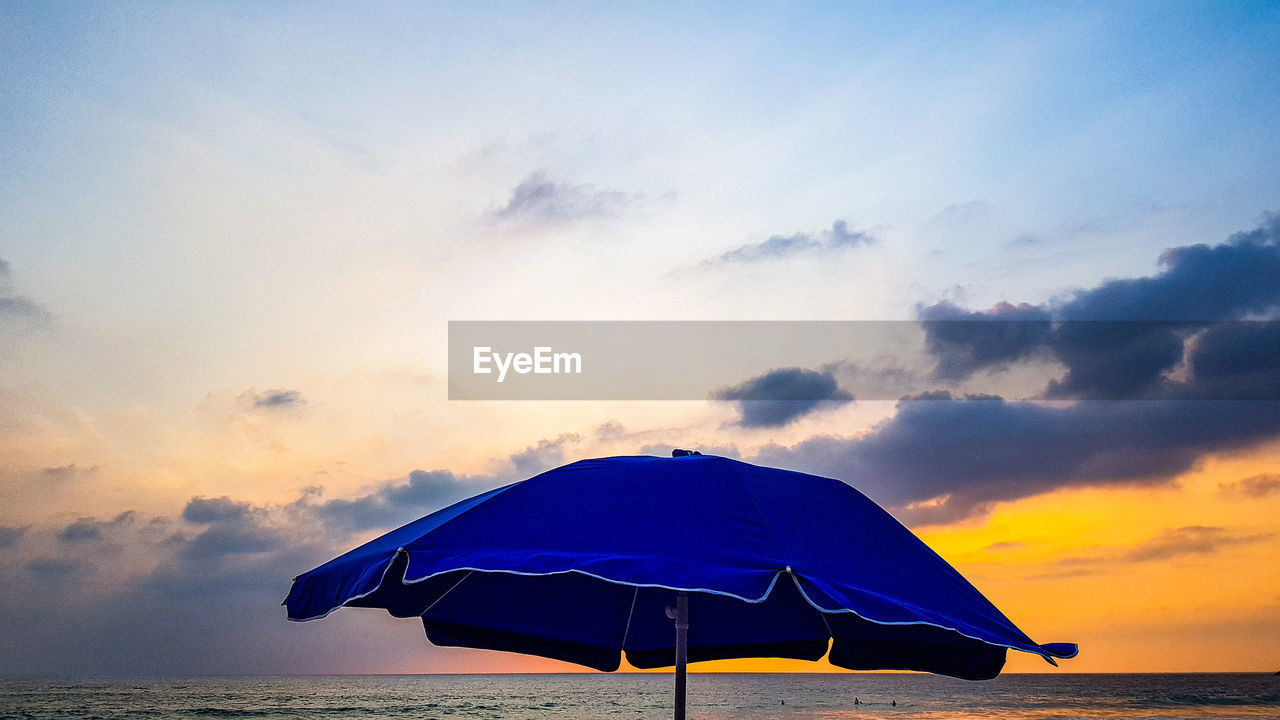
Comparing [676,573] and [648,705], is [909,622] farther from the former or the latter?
[648,705]

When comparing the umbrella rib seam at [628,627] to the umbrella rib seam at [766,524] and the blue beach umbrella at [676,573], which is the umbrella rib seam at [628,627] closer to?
the blue beach umbrella at [676,573]

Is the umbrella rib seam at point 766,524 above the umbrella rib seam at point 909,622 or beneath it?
above

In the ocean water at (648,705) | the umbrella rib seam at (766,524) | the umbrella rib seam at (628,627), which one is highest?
the umbrella rib seam at (766,524)

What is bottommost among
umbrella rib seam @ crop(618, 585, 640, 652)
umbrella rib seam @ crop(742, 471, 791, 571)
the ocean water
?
the ocean water

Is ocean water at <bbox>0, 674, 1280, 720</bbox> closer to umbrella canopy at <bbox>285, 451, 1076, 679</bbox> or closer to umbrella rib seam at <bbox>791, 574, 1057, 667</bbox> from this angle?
umbrella canopy at <bbox>285, 451, 1076, 679</bbox>

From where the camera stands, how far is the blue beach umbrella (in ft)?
9.80

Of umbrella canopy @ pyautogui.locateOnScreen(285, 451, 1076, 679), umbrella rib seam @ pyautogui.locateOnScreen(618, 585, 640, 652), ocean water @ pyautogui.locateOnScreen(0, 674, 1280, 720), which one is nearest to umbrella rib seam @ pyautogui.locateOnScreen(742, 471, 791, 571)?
umbrella canopy @ pyautogui.locateOnScreen(285, 451, 1076, 679)

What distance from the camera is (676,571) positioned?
2.90 meters

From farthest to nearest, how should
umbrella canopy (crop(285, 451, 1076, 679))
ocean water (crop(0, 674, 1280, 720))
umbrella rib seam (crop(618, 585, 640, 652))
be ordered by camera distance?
1. ocean water (crop(0, 674, 1280, 720))
2. umbrella rib seam (crop(618, 585, 640, 652))
3. umbrella canopy (crop(285, 451, 1076, 679))

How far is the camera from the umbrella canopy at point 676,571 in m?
2.98

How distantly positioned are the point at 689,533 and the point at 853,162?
41.1 feet

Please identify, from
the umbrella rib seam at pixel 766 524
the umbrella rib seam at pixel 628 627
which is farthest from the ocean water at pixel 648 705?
the umbrella rib seam at pixel 766 524

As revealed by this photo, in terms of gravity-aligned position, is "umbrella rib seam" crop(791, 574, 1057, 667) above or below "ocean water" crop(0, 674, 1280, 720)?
above

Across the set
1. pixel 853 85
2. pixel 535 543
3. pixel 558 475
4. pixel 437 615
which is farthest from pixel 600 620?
pixel 853 85
